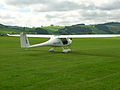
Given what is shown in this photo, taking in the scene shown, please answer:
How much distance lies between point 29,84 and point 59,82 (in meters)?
1.26

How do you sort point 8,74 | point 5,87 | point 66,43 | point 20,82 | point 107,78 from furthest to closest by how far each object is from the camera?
point 66,43 < point 8,74 < point 107,78 < point 20,82 < point 5,87

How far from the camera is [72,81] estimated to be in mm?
8852

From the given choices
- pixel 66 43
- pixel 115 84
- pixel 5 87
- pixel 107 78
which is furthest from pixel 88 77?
pixel 66 43

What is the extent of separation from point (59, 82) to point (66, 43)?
1512 centimetres

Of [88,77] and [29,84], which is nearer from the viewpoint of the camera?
[29,84]

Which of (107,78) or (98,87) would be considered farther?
(107,78)

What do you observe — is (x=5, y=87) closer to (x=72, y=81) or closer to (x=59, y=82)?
(x=59, y=82)

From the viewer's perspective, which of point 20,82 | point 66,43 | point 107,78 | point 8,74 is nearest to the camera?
point 20,82

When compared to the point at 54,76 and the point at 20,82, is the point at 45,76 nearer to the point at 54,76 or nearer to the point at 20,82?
the point at 54,76

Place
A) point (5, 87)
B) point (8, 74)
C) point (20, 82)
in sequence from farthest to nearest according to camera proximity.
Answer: point (8, 74)
point (20, 82)
point (5, 87)

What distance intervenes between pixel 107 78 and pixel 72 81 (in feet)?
5.74

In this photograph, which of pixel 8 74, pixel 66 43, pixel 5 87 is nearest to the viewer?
pixel 5 87

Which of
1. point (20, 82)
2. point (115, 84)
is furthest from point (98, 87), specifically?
point (20, 82)

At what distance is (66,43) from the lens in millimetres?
23656
